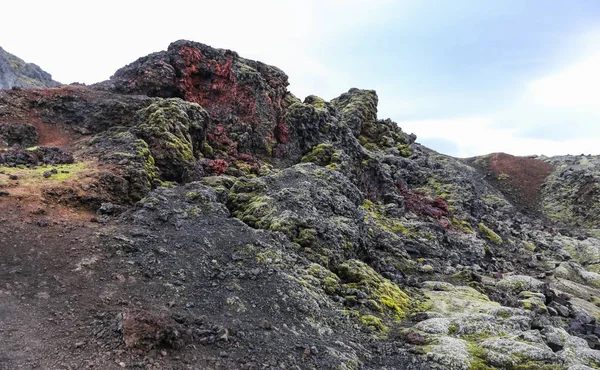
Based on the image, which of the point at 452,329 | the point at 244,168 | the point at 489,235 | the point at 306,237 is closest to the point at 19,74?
the point at 244,168

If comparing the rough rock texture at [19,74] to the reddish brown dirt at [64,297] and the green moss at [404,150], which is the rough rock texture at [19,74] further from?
the reddish brown dirt at [64,297]

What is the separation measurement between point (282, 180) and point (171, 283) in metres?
14.6

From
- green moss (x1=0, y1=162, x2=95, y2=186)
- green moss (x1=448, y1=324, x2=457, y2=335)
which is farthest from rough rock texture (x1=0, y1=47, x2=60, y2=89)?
green moss (x1=448, y1=324, x2=457, y2=335)

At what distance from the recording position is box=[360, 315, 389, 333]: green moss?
19472 mm

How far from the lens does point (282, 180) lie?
30.7m

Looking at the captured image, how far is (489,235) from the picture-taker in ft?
157

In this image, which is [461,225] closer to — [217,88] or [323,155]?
[323,155]

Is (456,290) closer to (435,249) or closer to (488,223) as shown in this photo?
(435,249)

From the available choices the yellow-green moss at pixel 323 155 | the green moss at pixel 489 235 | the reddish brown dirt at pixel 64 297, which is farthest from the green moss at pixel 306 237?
the green moss at pixel 489 235

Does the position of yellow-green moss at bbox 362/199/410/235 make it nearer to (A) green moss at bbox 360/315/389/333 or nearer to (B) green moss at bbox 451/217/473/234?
(B) green moss at bbox 451/217/473/234

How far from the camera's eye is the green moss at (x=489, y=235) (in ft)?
155

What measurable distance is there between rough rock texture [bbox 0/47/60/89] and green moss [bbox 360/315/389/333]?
159186mm

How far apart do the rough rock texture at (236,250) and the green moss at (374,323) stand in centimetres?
10

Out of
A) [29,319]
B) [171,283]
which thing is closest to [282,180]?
[171,283]
